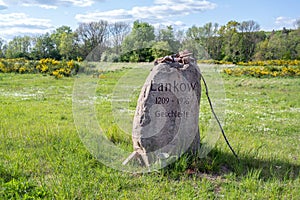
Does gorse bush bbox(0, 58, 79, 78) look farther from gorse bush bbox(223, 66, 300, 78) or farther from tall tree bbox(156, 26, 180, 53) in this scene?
tall tree bbox(156, 26, 180, 53)

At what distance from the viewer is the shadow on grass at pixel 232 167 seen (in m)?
5.74

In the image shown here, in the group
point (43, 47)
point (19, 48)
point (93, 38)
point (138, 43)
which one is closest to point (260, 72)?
point (43, 47)

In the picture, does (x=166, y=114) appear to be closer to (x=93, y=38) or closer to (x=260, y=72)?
(x=93, y=38)

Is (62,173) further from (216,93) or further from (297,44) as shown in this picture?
(297,44)

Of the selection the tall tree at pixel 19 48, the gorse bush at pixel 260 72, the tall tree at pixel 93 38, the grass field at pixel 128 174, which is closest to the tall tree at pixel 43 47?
the tall tree at pixel 19 48

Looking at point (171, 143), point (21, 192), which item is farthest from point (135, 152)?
point (21, 192)

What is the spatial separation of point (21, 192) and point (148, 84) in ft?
8.64

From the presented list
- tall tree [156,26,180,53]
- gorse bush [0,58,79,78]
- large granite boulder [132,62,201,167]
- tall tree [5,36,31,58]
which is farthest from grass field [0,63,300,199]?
tall tree [5,36,31,58]

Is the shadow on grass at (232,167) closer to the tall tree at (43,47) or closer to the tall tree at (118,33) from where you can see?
the tall tree at (118,33)

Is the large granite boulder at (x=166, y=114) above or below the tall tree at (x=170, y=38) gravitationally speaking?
below

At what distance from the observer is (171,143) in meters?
6.04

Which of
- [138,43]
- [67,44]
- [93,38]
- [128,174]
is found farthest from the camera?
[67,44]

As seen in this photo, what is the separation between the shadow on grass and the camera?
5738 mm

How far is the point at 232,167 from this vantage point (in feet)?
19.8
